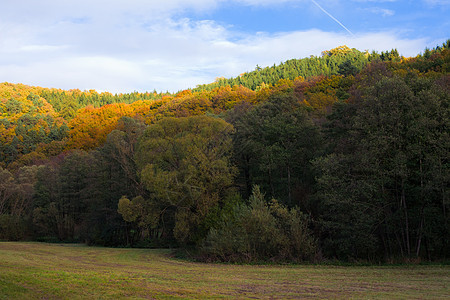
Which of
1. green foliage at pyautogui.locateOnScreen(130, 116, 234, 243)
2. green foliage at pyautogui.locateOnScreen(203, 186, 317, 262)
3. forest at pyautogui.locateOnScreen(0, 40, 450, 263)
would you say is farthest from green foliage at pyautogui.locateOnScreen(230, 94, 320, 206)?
green foliage at pyautogui.locateOnScreen(203, 186, 317, 262)

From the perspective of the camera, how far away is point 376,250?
2847 centimetres

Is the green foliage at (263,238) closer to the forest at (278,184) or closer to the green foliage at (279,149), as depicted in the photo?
the forest at (278,184)

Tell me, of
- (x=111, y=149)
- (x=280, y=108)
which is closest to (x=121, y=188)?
(x=111, y=149)

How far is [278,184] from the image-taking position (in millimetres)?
37344

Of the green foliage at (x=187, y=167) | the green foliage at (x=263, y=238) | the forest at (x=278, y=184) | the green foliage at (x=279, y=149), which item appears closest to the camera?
the forest at (x=278, y=184)

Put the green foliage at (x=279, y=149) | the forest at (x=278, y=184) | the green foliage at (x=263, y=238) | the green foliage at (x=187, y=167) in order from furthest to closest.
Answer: the green foliage at (x=279, y=149) → the green foliage at (x=187, y=167) → the green foliage at (x=263, y=238) → the forest at (x=278, y=184)

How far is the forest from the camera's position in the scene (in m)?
25.8

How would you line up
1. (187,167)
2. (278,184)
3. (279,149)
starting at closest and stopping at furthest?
(187,167) → (279,149) → (278,184)

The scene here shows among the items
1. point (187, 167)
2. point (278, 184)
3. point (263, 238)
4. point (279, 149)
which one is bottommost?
point (263, 238)

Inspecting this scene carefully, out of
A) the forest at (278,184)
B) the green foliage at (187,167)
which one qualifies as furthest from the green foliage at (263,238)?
the green foliage at (187,167)

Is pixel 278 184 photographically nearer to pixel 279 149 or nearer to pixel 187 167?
pixel 279 149

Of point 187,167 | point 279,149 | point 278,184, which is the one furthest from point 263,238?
point 279,149

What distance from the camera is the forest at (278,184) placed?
84.7 feet

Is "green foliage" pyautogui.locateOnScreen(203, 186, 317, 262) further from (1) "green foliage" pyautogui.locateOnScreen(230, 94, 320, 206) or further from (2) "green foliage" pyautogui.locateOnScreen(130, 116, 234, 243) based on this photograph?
(1) "green foliage" pyautogui.locateOnScreen(230, 94, 320, 206)
